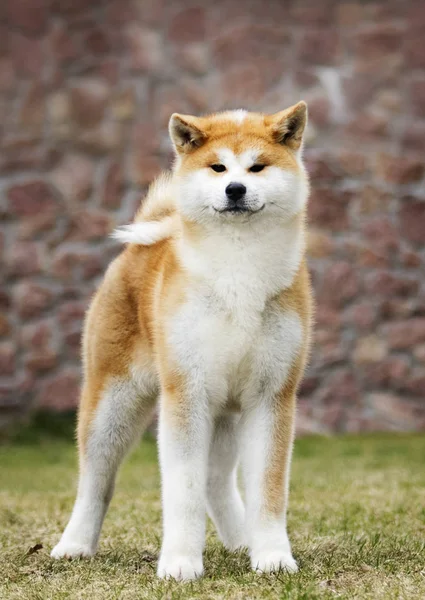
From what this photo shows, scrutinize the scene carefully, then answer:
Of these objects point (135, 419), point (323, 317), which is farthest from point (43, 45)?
point (135, 419)

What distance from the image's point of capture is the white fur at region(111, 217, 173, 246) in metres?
4.01

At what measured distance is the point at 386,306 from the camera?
7.91 m

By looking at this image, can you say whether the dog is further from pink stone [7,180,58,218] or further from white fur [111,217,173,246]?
pink stone [7,180,58,218]

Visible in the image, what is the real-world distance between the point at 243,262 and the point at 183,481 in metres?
0.74

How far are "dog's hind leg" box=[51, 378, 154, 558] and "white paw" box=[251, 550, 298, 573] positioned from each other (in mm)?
786

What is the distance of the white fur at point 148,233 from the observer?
4.01 meters

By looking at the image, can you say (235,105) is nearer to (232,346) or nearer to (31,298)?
(31,298)

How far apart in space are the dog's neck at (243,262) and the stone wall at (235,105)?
4.47m

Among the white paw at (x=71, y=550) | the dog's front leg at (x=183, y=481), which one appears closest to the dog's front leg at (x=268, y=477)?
the dog's front leg at (x=183, y=481)

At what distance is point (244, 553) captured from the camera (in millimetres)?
3822

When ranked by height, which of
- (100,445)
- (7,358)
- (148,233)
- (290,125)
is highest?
(290,125)

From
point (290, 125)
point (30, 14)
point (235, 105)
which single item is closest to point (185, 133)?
point (290, 125)

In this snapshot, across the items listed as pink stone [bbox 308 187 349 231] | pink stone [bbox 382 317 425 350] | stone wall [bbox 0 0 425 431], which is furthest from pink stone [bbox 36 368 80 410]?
pink stone [bbox 382 317 425 350]

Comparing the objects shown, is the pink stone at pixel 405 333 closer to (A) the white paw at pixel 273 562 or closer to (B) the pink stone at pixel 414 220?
(B) the pink stone at pixel 414 220
